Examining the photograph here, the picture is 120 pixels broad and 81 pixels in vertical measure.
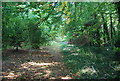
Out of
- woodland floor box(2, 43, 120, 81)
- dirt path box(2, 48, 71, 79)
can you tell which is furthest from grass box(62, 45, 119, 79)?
dirt path box(2, 48, 71, 79)

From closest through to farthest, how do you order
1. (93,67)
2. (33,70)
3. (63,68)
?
1. (93,67)
2. (33,70)
3. (63,68)

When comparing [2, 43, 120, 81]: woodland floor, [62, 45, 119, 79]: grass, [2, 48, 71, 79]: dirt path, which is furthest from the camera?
[2, 48, 71, 79]: dirt path

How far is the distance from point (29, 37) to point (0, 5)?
22.2ft

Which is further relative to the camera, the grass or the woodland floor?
the woodland floor

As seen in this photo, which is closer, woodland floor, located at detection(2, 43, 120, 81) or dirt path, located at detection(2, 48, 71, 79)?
woodland floor, located at detection(2, 43, 120, 81)

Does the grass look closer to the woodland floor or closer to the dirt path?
the woodland floor

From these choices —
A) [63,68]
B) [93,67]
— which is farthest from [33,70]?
[93,67]

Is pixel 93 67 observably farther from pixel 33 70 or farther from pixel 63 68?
pixel 33 70

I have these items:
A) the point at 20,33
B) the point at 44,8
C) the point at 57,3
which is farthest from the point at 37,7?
the point at 20,33

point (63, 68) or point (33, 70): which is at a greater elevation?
point (33, 70)

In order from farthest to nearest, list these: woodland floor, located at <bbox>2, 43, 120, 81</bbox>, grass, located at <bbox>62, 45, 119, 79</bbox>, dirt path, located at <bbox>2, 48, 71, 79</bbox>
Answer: dirt path, located at <bbox>2, 48, 71, 79</bbox> < woodland floor, located at <bbox>2, 43, 120, 81</bbox> < grass, located at <bbox>62, 45, 119, 79</bbox>

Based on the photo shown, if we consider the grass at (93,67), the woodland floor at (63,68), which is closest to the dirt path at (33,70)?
the woodland floor at (63,68)

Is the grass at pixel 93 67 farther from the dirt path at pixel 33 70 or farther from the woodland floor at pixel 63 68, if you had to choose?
the dirt path at pixel 33 70

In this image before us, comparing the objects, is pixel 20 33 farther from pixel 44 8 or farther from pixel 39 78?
pixel 44 8
